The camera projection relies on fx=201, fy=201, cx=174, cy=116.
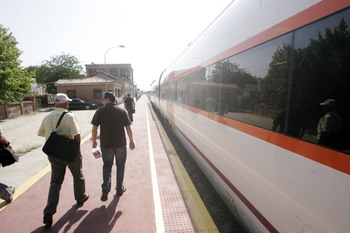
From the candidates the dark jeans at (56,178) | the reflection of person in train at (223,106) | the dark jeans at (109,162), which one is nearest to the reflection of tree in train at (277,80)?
the reflection of person in train at (223,106)

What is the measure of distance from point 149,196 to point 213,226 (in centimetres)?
132

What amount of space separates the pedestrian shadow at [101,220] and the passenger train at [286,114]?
1.83 metres

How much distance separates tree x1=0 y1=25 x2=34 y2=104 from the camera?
1417cm

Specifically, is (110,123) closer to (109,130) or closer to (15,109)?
(109,130)

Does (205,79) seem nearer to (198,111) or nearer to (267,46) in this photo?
(198,111)

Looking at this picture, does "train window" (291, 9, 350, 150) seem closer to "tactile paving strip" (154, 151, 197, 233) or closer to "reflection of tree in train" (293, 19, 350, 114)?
"reflection of tree in train" (293, 19, 350, 114)

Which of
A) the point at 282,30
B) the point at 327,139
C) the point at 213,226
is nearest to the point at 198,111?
the point at 213,226

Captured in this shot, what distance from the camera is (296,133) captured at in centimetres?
171

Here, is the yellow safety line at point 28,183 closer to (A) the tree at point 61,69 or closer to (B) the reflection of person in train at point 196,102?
(B) the reflection of person in train at point 196,102

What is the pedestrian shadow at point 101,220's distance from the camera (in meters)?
2.90

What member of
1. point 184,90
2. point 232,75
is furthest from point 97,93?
point 232,75

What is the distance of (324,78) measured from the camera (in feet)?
4.94

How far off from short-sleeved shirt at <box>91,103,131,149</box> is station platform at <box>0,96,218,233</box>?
1.07m

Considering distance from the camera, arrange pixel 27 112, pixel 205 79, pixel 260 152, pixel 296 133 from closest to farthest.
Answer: pixel 296 133 → pixel 260 152 → pixel 205 79 → pixel 27 112
